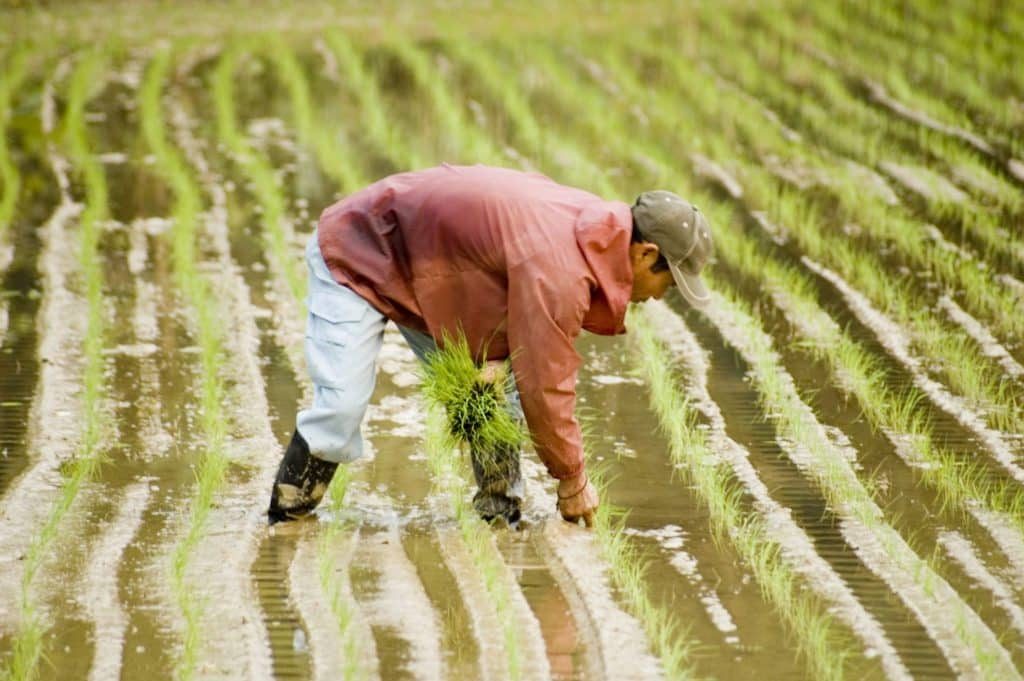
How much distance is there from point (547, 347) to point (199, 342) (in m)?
2.37

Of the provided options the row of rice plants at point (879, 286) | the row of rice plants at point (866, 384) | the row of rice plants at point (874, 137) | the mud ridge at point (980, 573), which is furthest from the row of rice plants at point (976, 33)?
the mud ridge at point (980, 573)

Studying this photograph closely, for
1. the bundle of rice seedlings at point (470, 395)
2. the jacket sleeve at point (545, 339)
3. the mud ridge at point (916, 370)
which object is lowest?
the mud ridge at point (916, 370)

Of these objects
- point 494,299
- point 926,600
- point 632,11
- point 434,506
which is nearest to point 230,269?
point 434,506

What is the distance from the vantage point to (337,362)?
13.0ft

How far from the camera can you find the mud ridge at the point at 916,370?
4805 millimetres

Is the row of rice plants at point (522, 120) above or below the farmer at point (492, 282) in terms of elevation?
below

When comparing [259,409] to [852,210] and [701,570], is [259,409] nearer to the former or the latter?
[701,570]

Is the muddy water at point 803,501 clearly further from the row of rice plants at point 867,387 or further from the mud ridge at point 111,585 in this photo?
the mud ridge at point 111,585

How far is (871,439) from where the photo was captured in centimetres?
492

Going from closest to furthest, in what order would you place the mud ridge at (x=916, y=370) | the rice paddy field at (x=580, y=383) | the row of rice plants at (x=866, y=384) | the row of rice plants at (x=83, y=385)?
the row of rice plants at (x=83, y=385), the rice paddy field at (x=580, y=383), the row of rice plants at (x=866, y=384), the mud ridge at (x=916, y=370)

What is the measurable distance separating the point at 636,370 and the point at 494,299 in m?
1.81

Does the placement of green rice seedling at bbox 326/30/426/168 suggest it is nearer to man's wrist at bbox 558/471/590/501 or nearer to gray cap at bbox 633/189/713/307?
man's wrist at bbox 558/471/590/501

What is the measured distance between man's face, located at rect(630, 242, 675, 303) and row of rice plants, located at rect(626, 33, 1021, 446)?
1.62 meters

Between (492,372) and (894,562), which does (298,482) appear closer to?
(492,372)
